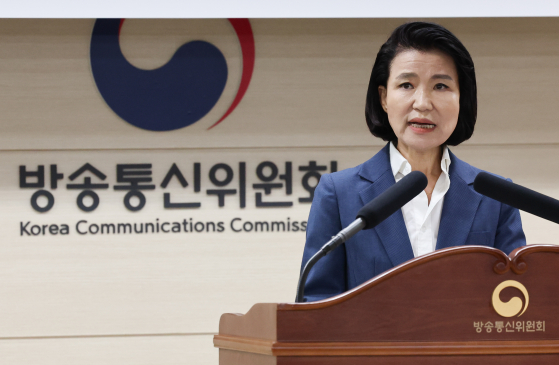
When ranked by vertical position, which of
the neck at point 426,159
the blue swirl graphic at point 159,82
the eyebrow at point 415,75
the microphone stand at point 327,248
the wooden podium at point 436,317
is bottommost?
the wooden podium at point 436,317

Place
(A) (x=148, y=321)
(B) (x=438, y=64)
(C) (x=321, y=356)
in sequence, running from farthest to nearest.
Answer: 1. (A) (x=148, y=321)
2. (B) (x=438, y=64)
3. (C) (x=321, y=356)

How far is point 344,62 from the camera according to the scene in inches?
139

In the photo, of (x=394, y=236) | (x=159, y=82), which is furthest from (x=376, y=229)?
(x=159, y=82)

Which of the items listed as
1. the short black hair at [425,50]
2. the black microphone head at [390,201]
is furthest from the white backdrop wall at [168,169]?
the black microphone head at [390,201]

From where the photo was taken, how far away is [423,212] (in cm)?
153

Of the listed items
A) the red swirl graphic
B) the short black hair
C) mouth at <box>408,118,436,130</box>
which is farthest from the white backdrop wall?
mouth at <box>408,118,436,130</box>

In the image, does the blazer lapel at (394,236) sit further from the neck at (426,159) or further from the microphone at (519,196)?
the microphone at (519,196)

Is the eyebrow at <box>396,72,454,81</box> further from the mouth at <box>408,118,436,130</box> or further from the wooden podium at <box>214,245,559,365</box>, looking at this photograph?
the wooden podium at <box>214,245,559,365</box>

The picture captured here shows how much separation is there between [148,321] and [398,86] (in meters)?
2.41

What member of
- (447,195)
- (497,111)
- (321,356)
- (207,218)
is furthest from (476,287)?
(497,111)

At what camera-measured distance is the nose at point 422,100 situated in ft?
4.82

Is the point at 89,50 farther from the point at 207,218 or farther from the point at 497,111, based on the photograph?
the point at 497,111

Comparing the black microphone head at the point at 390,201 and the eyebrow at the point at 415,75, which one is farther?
the eyebrow at the point at 415,75

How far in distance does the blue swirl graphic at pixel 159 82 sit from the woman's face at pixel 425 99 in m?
2.11
